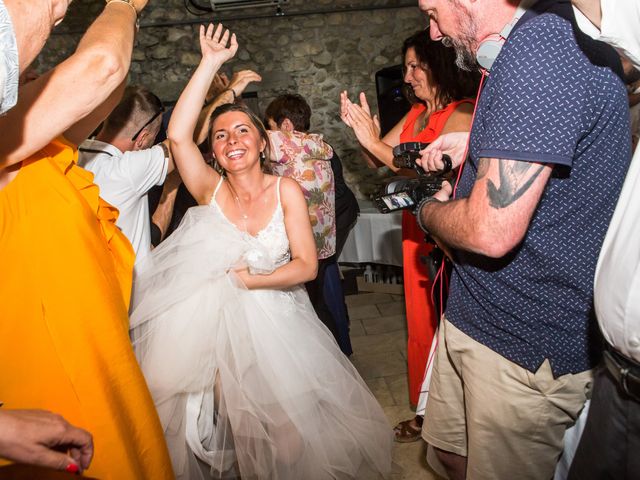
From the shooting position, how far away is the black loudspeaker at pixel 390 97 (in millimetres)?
5102

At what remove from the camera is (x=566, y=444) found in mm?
1428

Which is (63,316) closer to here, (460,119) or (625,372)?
(625,372)

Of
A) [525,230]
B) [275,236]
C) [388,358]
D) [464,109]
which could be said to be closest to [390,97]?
[388,358]

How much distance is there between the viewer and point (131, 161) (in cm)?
198

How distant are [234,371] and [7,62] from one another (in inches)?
58.2

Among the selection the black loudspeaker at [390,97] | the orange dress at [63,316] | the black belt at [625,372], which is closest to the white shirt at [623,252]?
the black belt at [625,372]

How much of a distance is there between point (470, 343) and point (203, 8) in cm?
581

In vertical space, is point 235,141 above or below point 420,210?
above

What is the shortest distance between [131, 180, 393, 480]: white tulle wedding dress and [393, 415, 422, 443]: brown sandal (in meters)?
0.44

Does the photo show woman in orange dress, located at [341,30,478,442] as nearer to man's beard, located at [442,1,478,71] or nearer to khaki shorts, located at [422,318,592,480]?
man's beard, located at [442,1,478,71]

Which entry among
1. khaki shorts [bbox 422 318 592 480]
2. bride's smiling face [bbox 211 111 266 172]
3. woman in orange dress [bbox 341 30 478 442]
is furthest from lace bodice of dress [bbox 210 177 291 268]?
khaki shorts [bbox 422 318 592 480]

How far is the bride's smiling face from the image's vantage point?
2303 millimetres

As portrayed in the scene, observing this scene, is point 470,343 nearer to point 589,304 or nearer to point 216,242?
point 589,304

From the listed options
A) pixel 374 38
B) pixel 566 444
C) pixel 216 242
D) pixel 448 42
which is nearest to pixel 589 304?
pixel 566 444
